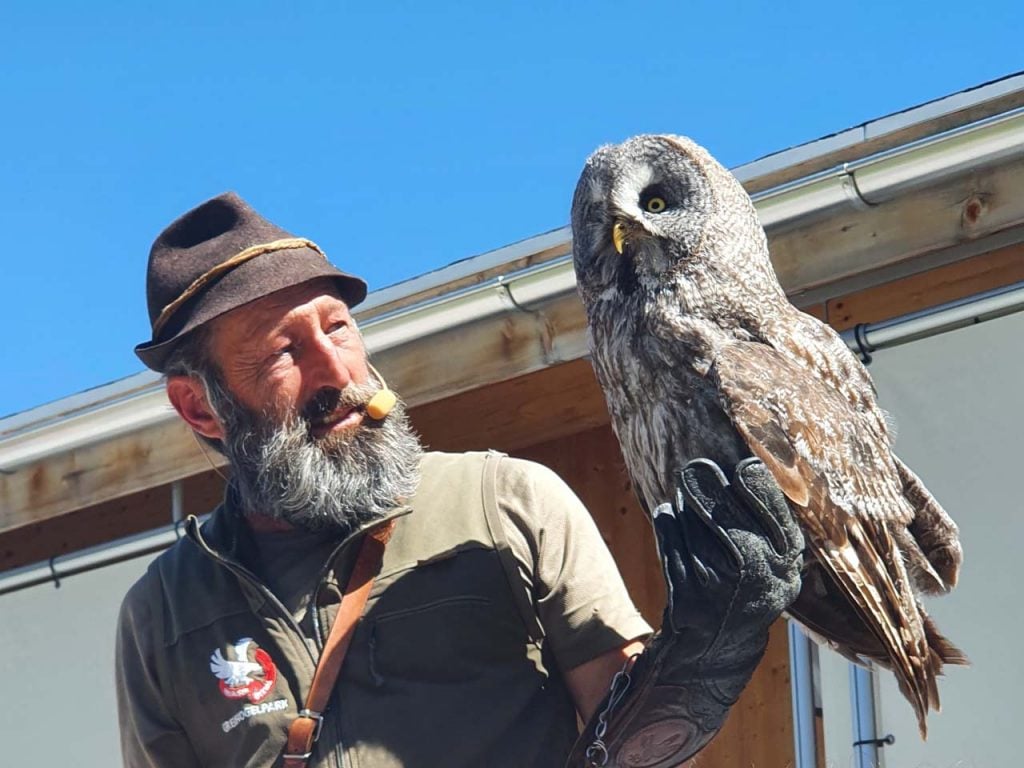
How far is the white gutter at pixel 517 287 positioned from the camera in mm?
4309

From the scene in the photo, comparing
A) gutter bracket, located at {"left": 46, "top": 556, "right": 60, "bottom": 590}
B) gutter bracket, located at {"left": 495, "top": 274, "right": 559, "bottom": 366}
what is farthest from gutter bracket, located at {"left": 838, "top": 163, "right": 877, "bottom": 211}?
gutter bracket, located at {"left": 46, "top": 556, "right": 60, "bottom": 590}

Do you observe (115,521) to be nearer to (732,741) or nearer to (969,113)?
(732,741)

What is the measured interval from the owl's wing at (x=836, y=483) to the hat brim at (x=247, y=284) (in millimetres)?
752

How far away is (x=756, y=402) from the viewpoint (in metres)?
3.10

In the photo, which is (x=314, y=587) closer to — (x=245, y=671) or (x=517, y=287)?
(x=245, y=671)

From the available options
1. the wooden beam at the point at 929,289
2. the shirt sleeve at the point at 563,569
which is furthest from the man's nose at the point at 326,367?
the wooden beam at the point at 929,289

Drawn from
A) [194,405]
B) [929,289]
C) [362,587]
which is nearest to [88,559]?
[194,405]

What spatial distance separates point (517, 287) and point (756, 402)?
1752 millimetres

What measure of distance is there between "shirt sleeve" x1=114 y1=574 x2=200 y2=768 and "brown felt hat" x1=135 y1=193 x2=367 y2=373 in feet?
1.59

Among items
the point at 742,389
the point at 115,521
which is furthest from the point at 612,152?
the point at 115,521

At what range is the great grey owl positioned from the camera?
3.06 m

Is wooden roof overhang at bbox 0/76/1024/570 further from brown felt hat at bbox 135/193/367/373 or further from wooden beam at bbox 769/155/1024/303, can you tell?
brown felt hat at bbox 135/193/367/373

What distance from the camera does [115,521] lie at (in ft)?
21.1

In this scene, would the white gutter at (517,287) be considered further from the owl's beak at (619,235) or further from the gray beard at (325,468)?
the gray beard at (325,468)
